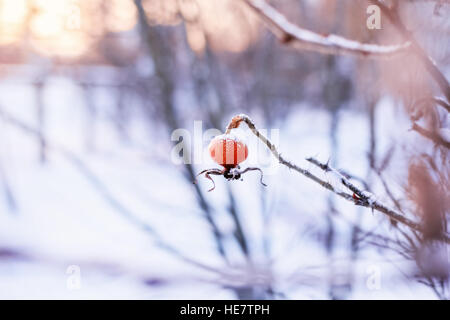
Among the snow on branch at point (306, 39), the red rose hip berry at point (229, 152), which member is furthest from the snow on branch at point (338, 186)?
the snow on branch at point (306, 39)

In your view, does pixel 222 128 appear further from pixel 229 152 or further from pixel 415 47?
pixel 415 47

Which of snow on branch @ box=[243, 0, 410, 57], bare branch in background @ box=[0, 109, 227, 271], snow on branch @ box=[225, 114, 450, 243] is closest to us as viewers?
snow on branch @ box=[243, 0, 410, 57]

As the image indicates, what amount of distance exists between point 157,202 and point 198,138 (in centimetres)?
87

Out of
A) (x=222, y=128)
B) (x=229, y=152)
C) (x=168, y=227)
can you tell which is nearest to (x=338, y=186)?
(x=229, y=152)

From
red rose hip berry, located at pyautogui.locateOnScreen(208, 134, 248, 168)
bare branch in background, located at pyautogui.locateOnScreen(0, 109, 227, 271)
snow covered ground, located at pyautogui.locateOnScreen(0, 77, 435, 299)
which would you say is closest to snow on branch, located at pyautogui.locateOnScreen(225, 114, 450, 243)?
red rose hip berry, located at pyautogui.locateOnScreen(208, 134, 248, 168)

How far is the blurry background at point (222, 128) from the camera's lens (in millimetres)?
1744

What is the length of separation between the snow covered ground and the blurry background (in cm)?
1

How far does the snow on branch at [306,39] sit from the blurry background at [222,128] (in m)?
0.64

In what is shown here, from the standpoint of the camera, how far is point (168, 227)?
252 centimetres

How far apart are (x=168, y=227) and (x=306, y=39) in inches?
83.5

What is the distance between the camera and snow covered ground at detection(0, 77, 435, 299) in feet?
6.38

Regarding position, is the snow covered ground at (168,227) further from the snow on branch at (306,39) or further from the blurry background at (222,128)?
the snow on branch at (306,39)

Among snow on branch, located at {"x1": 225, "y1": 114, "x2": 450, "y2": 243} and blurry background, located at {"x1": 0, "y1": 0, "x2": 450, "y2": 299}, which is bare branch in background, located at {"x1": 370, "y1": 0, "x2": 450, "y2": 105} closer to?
snow on branch, located at {"x1": 225, "y1": 114, "x2": 450, "y2": 243}
